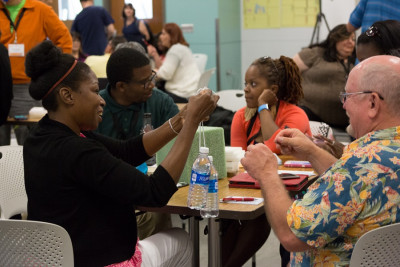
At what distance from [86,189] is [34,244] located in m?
0.26

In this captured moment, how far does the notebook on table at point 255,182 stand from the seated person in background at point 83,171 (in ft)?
1.78

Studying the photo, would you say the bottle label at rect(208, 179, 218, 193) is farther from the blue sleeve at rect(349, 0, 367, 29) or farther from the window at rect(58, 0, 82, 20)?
the window at rect(58, 0, 82, 20)

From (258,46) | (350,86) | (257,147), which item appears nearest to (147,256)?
(257,147)

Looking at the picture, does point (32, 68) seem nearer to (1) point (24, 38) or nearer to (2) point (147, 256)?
(2) point (147, 256)

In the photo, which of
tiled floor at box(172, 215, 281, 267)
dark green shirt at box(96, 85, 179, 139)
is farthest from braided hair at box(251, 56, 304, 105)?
tiled floor at box(172, 215, 281, 267)

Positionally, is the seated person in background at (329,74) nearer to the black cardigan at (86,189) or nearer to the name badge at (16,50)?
the name badge at (16,50)

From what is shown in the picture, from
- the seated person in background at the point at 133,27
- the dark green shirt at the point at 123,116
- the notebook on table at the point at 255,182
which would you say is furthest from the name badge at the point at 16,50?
the seated person in background at the point at 133,27

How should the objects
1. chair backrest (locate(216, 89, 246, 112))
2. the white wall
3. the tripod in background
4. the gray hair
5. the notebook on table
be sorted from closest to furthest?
the gray hair, the notebook on table, chair backrest (locate(216, 89, 246, 112)), the tripod in background, the white wall

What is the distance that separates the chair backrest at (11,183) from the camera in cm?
317

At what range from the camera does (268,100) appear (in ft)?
12.2

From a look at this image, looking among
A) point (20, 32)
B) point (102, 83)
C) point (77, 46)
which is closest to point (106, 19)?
point (77, 46)

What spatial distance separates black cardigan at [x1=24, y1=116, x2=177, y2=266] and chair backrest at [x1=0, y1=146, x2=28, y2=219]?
968mm

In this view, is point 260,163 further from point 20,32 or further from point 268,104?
point 20,32

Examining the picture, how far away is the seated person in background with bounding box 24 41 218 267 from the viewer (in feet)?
6.93
